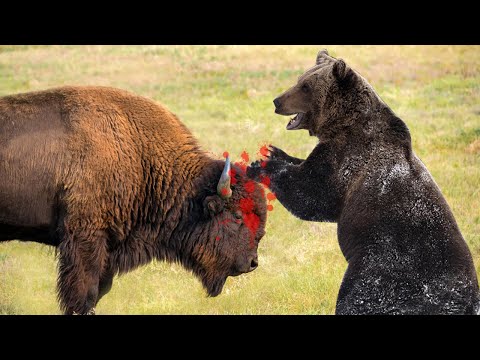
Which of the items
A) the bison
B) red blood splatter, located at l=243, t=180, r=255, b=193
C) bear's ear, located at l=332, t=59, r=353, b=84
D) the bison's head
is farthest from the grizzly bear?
the bison

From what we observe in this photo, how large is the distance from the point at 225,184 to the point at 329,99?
1232mm

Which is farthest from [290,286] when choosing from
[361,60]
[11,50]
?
[11,50]

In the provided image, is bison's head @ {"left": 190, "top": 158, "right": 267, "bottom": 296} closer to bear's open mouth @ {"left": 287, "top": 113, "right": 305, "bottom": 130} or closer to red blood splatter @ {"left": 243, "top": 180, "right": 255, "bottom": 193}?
red blood splatter @ {"left": 243, "top": 180, "right": 255, "bottom": 193}

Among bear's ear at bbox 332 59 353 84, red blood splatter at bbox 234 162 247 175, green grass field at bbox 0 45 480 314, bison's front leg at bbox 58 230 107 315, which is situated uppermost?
bear's ear at bbox 332 59 353 84

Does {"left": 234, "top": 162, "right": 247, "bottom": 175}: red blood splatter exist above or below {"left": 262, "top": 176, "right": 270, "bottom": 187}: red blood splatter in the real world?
below

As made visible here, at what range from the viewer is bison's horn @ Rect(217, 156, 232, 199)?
8.16 metres

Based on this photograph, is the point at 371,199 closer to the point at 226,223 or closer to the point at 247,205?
the point at 247,205

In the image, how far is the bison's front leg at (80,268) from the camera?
8.05 m

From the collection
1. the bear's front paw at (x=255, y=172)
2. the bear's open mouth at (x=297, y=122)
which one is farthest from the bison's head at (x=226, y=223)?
the bear's open mouth at (x=297, y=122)

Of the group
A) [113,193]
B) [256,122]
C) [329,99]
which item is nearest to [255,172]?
[329,99]

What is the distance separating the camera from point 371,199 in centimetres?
748

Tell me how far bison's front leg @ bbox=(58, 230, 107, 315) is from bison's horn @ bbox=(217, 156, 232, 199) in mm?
1151

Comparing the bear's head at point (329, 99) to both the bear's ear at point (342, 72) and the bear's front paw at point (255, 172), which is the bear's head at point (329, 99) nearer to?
the bear's ear at point (342, 72)

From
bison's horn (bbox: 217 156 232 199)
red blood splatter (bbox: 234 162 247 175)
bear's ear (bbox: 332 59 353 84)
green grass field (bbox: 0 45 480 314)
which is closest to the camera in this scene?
bear's ear (bbox: 332 59 353 84)
